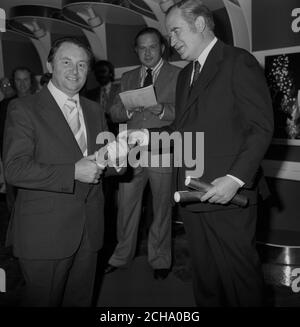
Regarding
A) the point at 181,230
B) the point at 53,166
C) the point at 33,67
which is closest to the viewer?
the point at 53,166

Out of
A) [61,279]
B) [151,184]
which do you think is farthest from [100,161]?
[151,184]

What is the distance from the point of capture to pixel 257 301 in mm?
1969

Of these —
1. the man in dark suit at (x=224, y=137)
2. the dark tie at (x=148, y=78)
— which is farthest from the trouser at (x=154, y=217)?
the man in dark suit at (x=224, y=137)

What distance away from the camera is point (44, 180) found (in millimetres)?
1664

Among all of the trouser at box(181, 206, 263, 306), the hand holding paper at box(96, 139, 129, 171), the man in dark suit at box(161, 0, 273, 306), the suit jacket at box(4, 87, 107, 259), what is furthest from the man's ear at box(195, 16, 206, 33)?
the trouser at box(181, 206, 263, 306)

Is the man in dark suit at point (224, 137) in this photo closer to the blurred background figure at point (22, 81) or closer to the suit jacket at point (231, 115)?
the suit jacket at point (231, 115)

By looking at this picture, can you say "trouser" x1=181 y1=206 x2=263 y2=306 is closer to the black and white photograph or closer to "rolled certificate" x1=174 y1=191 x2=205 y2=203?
the black and white photograph

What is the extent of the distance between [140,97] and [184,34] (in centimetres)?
99

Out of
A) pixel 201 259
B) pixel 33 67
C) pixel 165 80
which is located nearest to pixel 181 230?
pixel 165 80

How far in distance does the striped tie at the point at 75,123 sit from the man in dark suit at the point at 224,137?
0.51m

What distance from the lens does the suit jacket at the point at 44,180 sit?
1663mm

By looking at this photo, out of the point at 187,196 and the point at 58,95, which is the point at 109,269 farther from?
the point at 58,95

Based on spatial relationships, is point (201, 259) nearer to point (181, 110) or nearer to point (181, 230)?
point (181, 110)

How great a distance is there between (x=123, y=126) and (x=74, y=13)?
3671 millimetres
